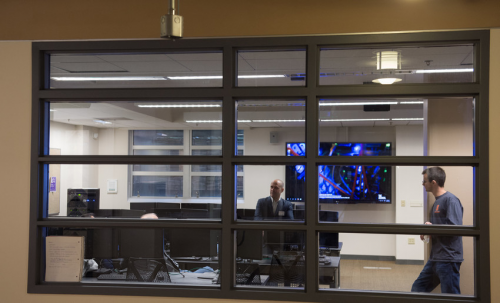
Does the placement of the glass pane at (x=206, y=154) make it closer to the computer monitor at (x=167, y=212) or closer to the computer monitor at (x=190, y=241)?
the computer monitor at (x=167, y=212)

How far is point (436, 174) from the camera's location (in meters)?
2.77

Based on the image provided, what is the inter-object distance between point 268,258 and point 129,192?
3.34ft

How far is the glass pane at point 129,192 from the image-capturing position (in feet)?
9.69

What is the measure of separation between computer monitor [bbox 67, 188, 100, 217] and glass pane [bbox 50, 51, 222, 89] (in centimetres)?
69

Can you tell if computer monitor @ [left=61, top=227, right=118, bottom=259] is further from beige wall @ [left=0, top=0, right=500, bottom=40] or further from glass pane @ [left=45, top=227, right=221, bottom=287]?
beige wall @ [left=0, top=0, right=500, bottom=40]

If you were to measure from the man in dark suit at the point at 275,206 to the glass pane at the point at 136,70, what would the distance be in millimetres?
757

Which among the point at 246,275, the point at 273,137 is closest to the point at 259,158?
the point at 273,137

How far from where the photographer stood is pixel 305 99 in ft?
9.30

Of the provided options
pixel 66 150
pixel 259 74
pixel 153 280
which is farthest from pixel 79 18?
pixel 153 280

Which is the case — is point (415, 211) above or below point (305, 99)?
below

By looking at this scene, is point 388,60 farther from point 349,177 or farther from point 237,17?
point 237,17

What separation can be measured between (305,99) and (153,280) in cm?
154

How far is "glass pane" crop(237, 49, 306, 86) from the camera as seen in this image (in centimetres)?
285

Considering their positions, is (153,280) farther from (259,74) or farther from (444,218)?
(444,218)
